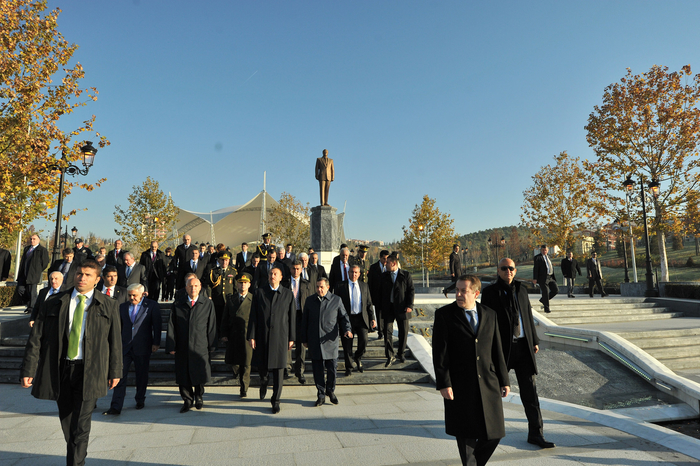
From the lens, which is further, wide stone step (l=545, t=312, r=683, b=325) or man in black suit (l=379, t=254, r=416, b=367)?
wide stone step (l=545, t=312, r=683, b=325)

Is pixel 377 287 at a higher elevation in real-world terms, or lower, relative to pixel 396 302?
higher

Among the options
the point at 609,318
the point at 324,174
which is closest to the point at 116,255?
the point at 324,174

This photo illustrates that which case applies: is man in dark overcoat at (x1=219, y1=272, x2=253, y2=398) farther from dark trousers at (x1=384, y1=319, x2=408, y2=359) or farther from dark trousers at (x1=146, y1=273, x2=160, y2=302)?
dark trousers at (x1=146, y1=273, x2=160, y2=302)

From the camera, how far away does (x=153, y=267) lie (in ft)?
35.5

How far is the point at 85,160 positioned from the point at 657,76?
2485 cm

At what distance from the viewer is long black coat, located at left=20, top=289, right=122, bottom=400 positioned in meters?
3.34

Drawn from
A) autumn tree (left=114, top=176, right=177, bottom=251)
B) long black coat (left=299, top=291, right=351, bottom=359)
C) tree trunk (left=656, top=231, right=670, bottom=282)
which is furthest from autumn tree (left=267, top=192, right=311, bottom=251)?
long black coat (left=299, top=291, right=351, bottom=359)

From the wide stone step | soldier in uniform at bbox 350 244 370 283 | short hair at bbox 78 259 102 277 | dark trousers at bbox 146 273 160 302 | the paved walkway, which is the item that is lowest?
the paved walkway

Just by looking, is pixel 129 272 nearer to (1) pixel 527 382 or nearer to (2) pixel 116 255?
(2) pixel 116 255

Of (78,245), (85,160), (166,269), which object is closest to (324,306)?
(166,269)

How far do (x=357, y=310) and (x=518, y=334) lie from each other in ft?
11.0

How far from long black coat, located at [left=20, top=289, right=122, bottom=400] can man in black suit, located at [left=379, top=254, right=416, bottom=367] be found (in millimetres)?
4928

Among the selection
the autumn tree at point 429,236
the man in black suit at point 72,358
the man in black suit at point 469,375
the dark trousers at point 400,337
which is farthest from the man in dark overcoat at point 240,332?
the autumn tree at point 429,236

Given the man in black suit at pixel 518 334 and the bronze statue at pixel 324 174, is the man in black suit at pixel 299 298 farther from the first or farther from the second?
the bronze statue at pixel 324 174
